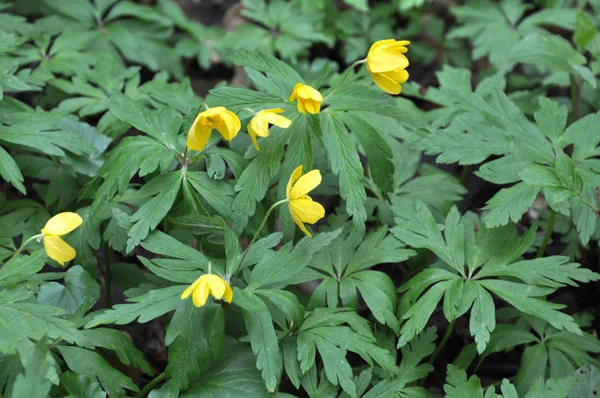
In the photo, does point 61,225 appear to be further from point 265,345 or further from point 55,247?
point 265,345

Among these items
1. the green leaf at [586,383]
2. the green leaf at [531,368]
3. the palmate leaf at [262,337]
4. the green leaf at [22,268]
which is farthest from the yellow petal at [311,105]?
the green leaf at [586,383]

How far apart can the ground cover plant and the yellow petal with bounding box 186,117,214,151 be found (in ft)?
0.04

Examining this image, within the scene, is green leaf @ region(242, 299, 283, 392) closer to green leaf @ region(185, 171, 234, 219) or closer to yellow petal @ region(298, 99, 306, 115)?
green leaf @ region(185, 171, 234, 219)

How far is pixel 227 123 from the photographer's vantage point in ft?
6.42

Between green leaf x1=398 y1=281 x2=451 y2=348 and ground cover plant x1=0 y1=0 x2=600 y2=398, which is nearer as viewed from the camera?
ground cover plant x1=0 y1=0 x2=600 y2=398

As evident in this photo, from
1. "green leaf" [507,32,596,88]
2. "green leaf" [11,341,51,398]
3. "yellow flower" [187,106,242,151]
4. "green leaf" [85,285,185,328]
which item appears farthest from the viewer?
"green leaf" [507,32,596,88]

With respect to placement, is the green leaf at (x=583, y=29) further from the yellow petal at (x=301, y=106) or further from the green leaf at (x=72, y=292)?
the green leaf at (x=72, y=292)

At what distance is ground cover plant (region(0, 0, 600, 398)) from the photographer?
197 cm

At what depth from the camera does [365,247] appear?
2361 millimetres

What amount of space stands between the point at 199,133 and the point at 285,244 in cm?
49

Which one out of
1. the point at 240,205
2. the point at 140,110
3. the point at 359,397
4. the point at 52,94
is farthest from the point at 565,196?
the point at 52,94

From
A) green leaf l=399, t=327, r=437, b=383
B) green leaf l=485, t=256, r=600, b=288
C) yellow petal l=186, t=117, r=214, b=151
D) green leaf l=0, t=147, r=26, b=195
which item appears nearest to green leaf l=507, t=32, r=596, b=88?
green leaf l=485, t=256, r=600, b=288

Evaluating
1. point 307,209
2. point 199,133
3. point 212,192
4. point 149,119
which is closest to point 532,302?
point 307,209

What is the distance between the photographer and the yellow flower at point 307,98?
2002mm
